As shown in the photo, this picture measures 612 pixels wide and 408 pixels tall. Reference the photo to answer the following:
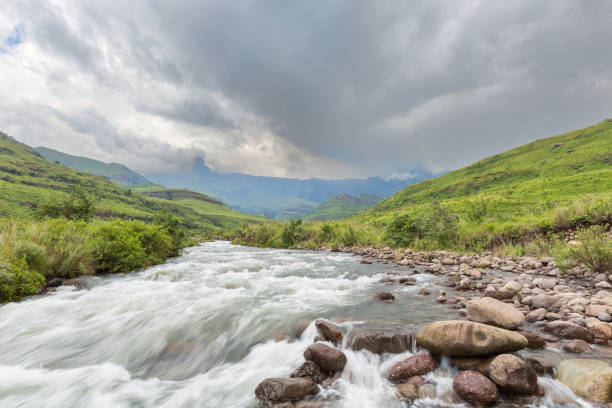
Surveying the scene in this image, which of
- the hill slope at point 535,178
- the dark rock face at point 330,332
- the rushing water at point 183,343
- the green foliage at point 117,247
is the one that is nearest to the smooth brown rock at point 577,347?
the rushing water at point 183,343

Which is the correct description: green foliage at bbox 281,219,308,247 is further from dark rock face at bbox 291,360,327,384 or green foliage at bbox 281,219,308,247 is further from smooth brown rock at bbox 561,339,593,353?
smooth brown rock at bbox 561,339,593,353

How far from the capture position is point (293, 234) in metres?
45.1

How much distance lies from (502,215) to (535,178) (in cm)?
8146

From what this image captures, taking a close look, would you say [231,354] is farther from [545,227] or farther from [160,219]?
[160,219]

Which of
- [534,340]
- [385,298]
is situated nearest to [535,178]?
[385,298]

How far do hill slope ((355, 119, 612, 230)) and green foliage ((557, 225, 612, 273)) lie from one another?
9710 mm

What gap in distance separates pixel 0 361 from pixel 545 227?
2625cm

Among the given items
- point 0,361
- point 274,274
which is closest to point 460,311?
point 274,274

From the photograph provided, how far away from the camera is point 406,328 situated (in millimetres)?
6754

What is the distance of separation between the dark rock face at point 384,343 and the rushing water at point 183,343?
0.60 feet

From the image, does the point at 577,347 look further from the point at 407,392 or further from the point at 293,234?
the point at 293,234

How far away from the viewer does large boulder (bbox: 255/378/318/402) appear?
4512 mm

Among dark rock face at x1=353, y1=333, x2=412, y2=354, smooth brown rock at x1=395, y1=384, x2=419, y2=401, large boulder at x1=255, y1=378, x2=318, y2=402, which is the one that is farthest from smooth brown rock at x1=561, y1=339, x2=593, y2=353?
large boulder at x1=255, y1=378, x2=318, y2=402

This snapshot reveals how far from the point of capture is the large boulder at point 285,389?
451 centimetres
